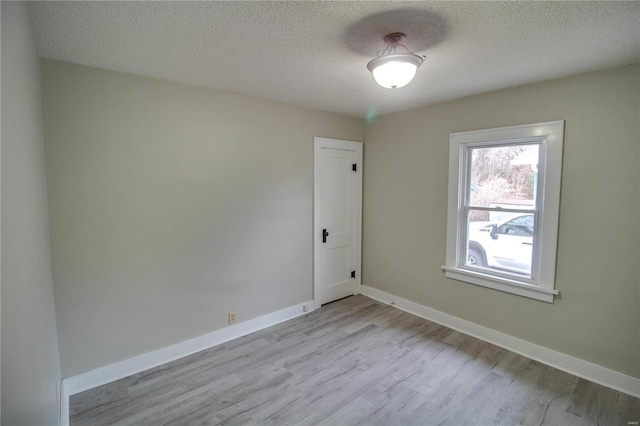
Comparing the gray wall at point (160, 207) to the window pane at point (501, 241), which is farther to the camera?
the window pane at point (501, 241)

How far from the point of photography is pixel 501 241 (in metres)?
3.09

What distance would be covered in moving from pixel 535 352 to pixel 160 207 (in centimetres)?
360

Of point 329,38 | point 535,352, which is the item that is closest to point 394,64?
point 329,38

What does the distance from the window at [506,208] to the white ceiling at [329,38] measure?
58cm

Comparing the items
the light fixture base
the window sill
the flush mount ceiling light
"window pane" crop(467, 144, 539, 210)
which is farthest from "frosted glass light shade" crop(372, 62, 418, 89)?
the window sill

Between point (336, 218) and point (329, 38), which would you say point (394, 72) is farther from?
point (336, 218)

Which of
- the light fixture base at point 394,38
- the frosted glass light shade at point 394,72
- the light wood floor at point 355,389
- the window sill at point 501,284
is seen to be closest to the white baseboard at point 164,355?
the light wood floor at point 355,389

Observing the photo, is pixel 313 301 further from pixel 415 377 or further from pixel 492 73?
pixel 492 73

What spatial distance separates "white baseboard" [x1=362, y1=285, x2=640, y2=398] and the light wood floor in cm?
8

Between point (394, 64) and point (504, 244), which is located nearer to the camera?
point (394, 64)

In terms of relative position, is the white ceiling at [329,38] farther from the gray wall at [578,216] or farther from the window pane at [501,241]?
the window pane at [501,241]

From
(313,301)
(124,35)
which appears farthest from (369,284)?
(124,35)

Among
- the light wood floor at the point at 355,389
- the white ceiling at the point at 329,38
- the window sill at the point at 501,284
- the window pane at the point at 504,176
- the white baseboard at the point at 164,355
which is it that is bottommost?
the light wood floor at the point at 355,389

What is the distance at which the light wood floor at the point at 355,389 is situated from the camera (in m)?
2.13
